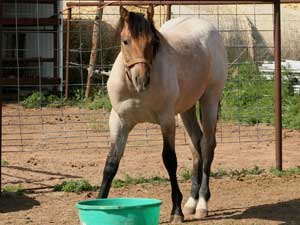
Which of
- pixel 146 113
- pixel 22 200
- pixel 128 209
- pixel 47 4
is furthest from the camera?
pixel 47 4

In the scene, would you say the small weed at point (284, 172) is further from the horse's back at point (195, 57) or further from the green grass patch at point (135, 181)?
the horse's back at point (195, 57)

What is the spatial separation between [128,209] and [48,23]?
1280 centimetres

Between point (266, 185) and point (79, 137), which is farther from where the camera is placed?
point (79, 137)

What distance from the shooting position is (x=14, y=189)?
818 centimetres

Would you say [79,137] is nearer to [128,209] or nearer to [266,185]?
[266,185]

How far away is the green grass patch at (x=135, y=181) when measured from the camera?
8.53 meters

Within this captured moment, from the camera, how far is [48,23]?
58.3 feet

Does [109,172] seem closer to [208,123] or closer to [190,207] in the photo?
[190,207]

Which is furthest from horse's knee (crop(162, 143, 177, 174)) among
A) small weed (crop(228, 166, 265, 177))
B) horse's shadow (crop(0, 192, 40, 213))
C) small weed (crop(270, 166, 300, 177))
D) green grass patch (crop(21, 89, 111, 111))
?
green grass patch (crop(21, 89, 111, 111))

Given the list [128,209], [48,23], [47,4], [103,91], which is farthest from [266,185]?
[47,4]

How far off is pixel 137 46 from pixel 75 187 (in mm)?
2374

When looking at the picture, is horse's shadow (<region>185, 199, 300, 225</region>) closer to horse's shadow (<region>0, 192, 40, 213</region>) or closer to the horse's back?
the horse's back

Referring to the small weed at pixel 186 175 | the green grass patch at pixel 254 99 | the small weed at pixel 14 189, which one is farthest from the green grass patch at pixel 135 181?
the green grass patch at pixel 254 99

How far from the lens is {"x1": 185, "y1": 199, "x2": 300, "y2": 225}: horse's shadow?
23.2 ft
